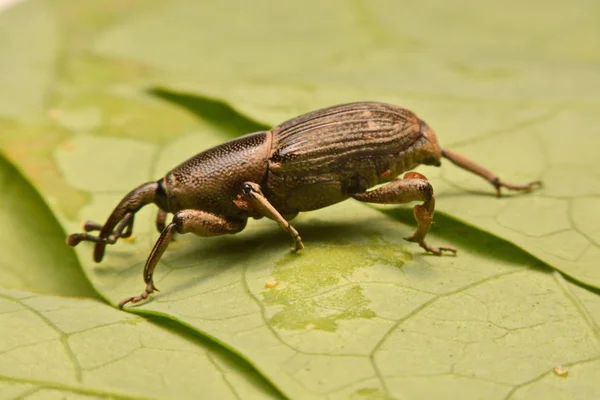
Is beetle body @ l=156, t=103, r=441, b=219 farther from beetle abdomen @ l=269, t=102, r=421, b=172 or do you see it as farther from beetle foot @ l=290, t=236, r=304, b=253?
beetle foot @ l=290, t=236, r=304, b=253

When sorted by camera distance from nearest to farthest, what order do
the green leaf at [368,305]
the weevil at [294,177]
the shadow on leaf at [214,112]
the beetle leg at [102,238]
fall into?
1. the green leaf at [368,305]
2. the weevil at [294,177]
3. the beetle leg at [102,238]
4. the shadow on leaf at [214,112]

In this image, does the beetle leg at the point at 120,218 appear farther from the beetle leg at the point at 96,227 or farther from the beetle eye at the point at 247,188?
the beetle eye at the point at 247,188

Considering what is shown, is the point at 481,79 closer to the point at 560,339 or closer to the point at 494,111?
the point at 494,111

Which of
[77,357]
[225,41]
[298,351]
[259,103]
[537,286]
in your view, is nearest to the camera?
[298,351]

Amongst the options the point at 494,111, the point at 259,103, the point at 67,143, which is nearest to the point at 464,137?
the point at 494,111

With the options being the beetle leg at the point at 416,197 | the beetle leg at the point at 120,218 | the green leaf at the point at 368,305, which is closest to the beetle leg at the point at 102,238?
the beetle leg at the point at 120,218

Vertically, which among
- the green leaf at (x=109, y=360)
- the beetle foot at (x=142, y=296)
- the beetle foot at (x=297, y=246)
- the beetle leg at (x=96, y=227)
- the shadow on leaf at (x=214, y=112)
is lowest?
the green leaf at (x=109, y=360)
